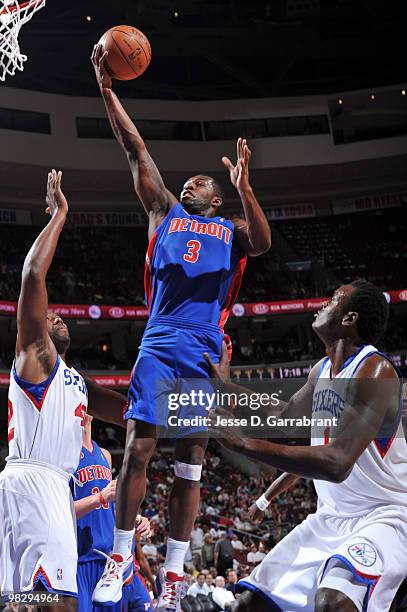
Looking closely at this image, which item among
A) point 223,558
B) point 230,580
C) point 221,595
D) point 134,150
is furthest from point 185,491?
point 223,558

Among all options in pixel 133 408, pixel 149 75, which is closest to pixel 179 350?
pixel 133 408

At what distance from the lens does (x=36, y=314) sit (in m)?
4.12

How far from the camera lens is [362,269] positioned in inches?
1051

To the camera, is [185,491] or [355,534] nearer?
[355,534]

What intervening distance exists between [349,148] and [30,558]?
85.8ft

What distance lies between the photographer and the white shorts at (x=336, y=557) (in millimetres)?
3480

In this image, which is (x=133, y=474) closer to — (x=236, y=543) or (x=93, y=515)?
(x=93, y=515)

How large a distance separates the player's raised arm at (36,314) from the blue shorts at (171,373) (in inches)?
21.4

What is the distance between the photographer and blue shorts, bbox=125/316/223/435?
4.50m

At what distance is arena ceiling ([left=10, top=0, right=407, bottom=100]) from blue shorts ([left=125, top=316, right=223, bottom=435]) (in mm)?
22409

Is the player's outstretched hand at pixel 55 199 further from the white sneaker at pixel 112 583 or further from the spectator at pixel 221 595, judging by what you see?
the spectator at pixel 221 595

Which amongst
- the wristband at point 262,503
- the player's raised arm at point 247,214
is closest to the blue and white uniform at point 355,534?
the wristband at point 262,503

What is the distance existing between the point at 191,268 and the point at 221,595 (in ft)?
22.6

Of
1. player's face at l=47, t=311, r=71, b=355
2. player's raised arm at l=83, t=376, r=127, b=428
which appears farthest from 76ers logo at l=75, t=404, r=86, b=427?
player's raised arm at l=83, t=376, r=127, b=428
